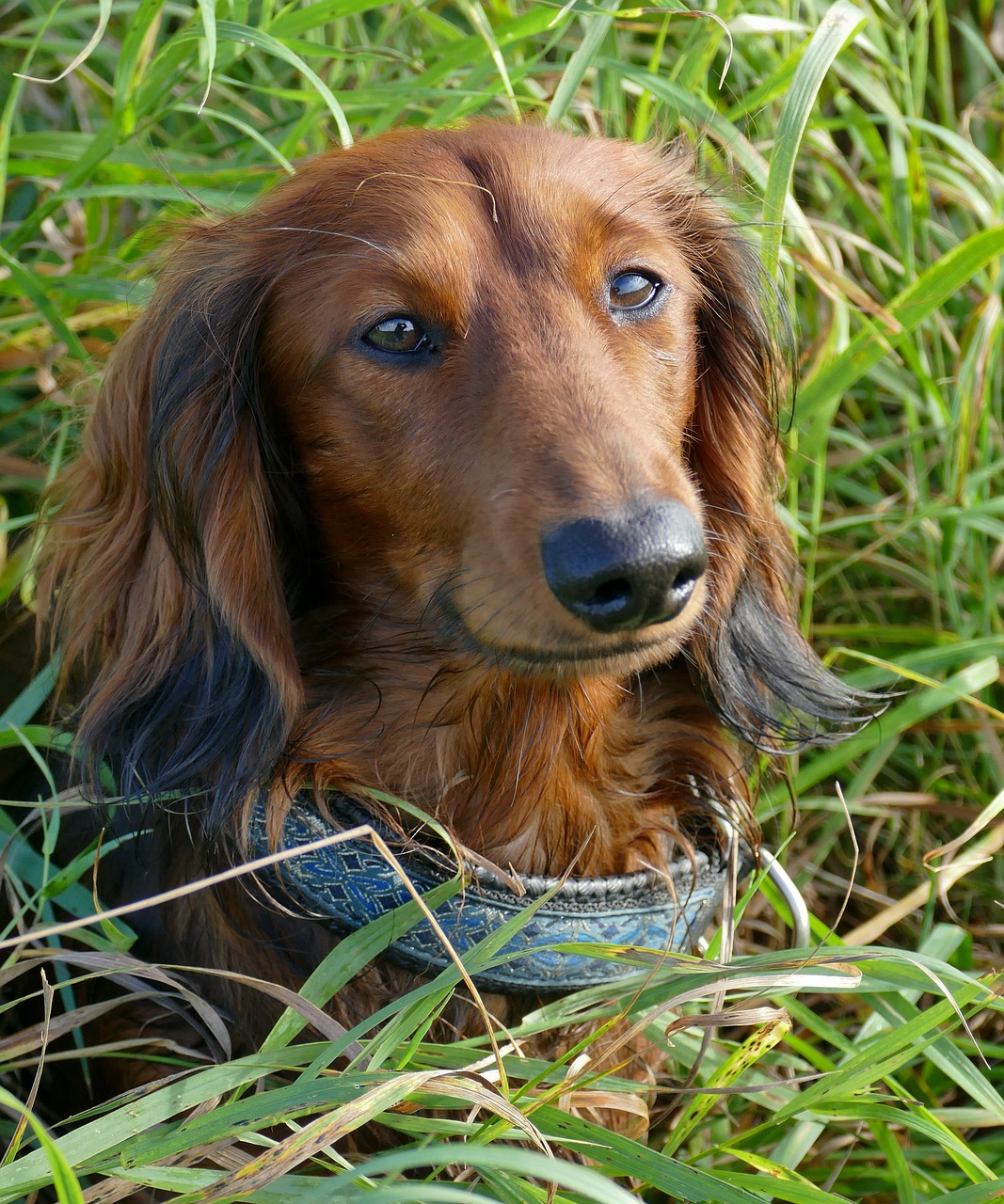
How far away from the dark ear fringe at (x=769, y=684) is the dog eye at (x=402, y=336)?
732mm

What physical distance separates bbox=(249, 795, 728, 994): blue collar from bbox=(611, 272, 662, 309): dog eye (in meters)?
0.89

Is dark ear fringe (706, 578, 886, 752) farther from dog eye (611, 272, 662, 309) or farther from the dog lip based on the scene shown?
dog eye (611, 272, 662, 309)

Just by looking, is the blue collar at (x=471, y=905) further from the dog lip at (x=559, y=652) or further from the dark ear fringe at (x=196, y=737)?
the dog lip at (x=559, y=652)

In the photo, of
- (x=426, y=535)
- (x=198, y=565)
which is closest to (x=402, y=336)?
(x=426, y=535)

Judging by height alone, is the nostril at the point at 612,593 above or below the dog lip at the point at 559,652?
above

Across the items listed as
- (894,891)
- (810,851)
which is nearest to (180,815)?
(810,851)

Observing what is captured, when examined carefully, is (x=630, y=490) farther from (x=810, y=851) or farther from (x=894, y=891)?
(x=894, y=891)

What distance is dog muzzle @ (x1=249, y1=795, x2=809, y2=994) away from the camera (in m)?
1.91

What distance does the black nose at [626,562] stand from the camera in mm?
1527

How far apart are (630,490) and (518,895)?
72 cm

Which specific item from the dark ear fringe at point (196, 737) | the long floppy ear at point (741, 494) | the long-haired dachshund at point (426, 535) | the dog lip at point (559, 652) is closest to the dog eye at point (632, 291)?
the long-haired dachshund at point (426, 535)

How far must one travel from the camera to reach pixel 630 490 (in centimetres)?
157

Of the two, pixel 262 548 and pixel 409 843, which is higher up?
pixel 262 548

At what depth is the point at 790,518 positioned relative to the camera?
271cm
